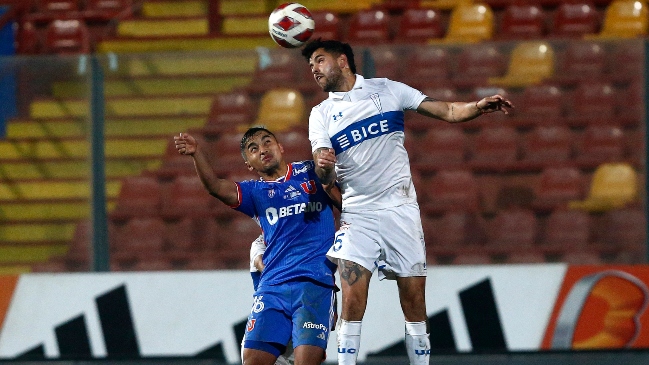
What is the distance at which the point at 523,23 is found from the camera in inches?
486

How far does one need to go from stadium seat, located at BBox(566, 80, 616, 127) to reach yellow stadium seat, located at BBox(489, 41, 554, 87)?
344 millimetres

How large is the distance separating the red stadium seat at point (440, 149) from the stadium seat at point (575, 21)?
2.98m

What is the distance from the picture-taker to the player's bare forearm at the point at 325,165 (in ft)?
19.7

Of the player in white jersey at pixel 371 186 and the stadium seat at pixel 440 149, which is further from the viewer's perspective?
the stadium seat at pixel 440 149

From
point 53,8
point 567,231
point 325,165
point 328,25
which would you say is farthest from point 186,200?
point 53,8

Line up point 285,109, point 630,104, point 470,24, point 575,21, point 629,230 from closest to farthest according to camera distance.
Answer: point 629,230
point 630,104
point 285,109
point 575,21
point 470,24

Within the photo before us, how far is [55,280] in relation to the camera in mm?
10055

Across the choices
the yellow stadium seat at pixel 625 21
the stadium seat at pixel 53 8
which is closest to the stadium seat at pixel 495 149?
the yellow stadium seat at pixel 625 21

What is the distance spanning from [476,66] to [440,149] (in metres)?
0.83

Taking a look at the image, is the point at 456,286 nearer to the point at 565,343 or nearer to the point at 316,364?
the point at 565,343

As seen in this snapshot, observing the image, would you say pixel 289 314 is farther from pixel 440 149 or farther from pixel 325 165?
pixel 440 149

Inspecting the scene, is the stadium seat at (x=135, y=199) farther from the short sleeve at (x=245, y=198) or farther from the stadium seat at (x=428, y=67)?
the short sleeve at (x=245, y=198)

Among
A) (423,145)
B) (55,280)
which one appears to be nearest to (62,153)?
(55,280)

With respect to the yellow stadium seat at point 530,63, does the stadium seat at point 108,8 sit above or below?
above
